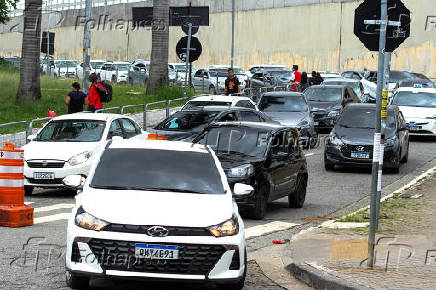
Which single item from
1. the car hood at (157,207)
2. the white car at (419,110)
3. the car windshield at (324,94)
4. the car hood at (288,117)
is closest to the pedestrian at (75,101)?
the car hood at (288,117)

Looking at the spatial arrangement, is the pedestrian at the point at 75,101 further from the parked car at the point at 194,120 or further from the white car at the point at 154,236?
the white car at the point at 154,236

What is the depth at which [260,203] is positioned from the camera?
53.5 ft

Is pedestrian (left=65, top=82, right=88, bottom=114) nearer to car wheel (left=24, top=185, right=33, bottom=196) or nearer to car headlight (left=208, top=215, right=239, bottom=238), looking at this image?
car wheel (left=24, top=185, right=33, bottom=196)

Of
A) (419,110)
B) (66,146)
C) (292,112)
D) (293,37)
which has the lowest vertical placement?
(292,112)

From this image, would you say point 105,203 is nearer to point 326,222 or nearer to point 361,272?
point 361,272

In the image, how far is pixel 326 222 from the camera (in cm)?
1571

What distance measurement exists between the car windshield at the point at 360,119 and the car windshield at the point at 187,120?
3.55 metres

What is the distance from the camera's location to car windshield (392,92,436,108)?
32.8 meters

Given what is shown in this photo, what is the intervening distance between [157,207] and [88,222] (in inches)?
27.8

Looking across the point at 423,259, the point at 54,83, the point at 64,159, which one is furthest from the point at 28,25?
the point at 423,259

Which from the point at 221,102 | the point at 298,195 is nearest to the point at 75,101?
the point at 221,102

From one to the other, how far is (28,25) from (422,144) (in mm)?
13666

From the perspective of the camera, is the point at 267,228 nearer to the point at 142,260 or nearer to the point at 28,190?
the point at 28,190

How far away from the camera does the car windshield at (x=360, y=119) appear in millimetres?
25062
